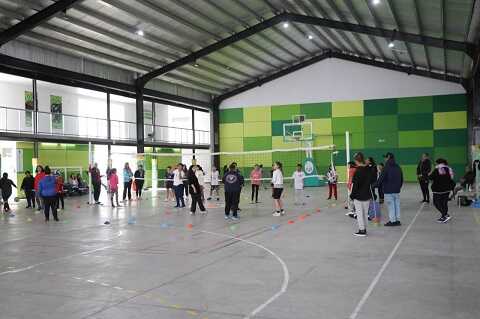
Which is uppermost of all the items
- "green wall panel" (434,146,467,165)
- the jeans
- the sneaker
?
Answer: "green wall panel" (434,146,467,165)

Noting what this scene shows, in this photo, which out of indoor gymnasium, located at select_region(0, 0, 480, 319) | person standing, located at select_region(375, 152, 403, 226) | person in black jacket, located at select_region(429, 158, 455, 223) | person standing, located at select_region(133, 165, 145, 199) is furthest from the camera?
person standing, located at select_region(133, 165, 145, 199)

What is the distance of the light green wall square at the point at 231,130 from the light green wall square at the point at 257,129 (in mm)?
409

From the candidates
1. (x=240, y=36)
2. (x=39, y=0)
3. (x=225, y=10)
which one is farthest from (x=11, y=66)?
(x=240, y=36)

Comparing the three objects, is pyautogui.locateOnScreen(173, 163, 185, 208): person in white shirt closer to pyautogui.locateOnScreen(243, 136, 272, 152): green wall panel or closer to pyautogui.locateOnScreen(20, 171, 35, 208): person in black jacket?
pyautogui.locateOnScreen(20, 171, 35, 208): person in black jacket

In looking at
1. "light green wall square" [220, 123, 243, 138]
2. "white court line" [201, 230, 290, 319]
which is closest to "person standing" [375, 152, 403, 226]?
"white court line" [201, 230, 290, 319]

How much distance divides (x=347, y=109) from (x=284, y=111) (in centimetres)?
464

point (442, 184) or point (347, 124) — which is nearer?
point (442, 184)

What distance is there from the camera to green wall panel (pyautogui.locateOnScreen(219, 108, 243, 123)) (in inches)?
1417

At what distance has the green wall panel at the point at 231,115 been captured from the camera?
3600 cm

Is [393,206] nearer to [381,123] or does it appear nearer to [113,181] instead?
[113,181]

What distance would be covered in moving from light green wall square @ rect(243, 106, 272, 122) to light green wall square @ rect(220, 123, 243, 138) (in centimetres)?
80

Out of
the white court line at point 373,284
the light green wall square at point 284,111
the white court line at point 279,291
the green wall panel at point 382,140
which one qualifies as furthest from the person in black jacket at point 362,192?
the light green wall square at point 284,111

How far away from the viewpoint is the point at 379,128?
1267 inches

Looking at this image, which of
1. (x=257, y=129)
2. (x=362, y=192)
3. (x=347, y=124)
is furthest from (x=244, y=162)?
(x=362, y=192)
